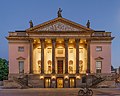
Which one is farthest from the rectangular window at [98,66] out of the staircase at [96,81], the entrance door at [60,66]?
the entrance door at [60,66]

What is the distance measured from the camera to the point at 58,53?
84.0m

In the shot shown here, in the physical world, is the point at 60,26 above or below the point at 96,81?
above

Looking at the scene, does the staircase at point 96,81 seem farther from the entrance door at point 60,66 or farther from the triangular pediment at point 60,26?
the triangular pediment at point 60,26

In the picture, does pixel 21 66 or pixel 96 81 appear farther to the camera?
pixel 21 66

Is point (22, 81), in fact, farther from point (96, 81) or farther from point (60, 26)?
point (96, 81)

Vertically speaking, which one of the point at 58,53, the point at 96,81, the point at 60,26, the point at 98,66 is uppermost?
the point at 60,26

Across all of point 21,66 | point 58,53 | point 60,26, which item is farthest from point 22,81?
Answer: point 60,26

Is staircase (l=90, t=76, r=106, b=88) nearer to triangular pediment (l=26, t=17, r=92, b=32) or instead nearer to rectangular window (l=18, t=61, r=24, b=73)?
triangular pediment (l=26, t=17, r=92, b=32)

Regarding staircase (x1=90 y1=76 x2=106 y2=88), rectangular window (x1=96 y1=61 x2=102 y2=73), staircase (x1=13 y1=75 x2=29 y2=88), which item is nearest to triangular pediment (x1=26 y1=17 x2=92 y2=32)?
rectangular window (x1=96 y1=61 x2=102 y2=73)

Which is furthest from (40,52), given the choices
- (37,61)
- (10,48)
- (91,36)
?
(91,36)

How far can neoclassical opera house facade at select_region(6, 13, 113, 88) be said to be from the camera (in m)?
78.4

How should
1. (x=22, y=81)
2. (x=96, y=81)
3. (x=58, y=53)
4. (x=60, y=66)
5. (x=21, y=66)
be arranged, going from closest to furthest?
(x=22, y=81)
(x=96, y=81)
(x=21, y=66)
(x=60, y=66)
(x=58, y=53)

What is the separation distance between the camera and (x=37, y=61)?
83.4 metres

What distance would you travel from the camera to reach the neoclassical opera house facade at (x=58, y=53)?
7838cm
